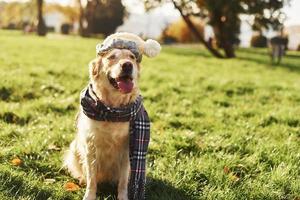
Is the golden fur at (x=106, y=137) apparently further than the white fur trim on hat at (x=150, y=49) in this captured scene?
No

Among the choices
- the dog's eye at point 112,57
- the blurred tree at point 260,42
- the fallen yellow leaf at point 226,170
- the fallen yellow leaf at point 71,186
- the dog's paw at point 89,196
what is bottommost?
the blurred tree at point 260,42

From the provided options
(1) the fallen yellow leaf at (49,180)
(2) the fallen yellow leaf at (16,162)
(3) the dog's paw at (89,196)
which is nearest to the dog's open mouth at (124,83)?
(3) the dog's paw at (89,196)

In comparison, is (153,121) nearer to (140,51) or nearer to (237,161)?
(237,161)

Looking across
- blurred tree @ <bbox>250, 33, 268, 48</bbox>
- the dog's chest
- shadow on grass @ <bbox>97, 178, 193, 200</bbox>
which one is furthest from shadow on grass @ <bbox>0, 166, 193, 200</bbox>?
blurred tree @ <bbox>250, 33, 268, 48</bbox>

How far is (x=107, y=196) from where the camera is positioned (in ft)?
15.1

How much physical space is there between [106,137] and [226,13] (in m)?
21.7

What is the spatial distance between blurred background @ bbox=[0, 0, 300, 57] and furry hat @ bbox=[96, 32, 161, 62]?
755 inches

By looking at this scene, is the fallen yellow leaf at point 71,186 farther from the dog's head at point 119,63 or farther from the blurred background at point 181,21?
the blurred background at point 181,21

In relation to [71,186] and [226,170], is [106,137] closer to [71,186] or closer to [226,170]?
[71,186]

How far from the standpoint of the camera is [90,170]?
450 centimetres

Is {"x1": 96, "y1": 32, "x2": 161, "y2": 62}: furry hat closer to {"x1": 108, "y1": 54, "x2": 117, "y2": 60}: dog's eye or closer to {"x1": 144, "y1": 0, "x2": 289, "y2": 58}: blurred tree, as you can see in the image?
{"x1": 108, "y1": 54, "x2": 117, "y2": 60}: dog's eye

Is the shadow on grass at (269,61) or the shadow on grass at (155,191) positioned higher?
the shadow on grass at (155,191)

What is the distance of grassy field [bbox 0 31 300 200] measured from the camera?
4727 mm

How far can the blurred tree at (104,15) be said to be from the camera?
49.7 m
